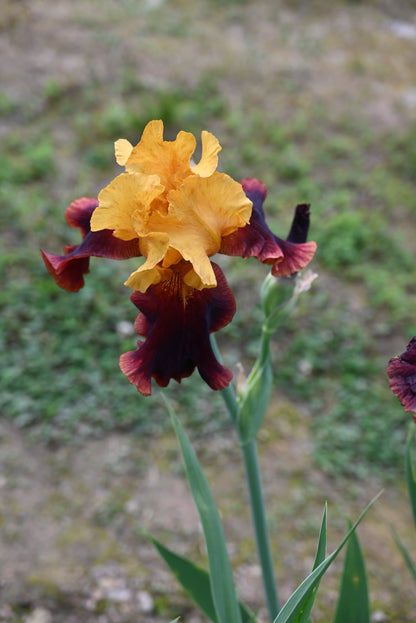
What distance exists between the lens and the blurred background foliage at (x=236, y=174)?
2.25m

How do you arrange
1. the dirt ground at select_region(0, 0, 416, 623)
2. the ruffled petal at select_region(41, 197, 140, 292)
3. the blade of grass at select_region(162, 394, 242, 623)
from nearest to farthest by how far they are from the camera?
the ruffled petal at select_region(41, 197, 140, 292)
the blade of grass at select_region(162, 394, 242, 623)
the dirt ground at select_region(0, 0, 416, 623)

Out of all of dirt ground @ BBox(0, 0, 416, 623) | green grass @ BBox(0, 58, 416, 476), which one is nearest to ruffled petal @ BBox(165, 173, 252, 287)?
dirt ground @ BBox(0, 0, 416, 623)

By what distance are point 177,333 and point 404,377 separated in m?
0.34

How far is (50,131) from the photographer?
3547mm

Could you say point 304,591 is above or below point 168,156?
below

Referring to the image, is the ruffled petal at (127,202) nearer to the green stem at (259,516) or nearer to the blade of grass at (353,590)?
the green stem at (259,516)

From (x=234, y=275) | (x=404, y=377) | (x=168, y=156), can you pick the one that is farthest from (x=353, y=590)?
(x=234, y=275)

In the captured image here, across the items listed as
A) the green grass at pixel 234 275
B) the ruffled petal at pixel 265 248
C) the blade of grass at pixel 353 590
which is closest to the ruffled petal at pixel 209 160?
the ruffled petal at pixel 265 248

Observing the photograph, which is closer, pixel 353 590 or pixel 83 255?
pixel 83 255

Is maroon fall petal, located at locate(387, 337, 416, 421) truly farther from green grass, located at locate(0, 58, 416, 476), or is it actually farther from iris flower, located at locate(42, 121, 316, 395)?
green grass, located at locate(0, 58, 416, 476)

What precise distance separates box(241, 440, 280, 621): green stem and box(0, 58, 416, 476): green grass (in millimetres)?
938

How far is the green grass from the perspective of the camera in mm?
2209

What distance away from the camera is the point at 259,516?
1.14 meters

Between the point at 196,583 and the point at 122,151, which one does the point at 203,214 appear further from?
the point at 196,583
